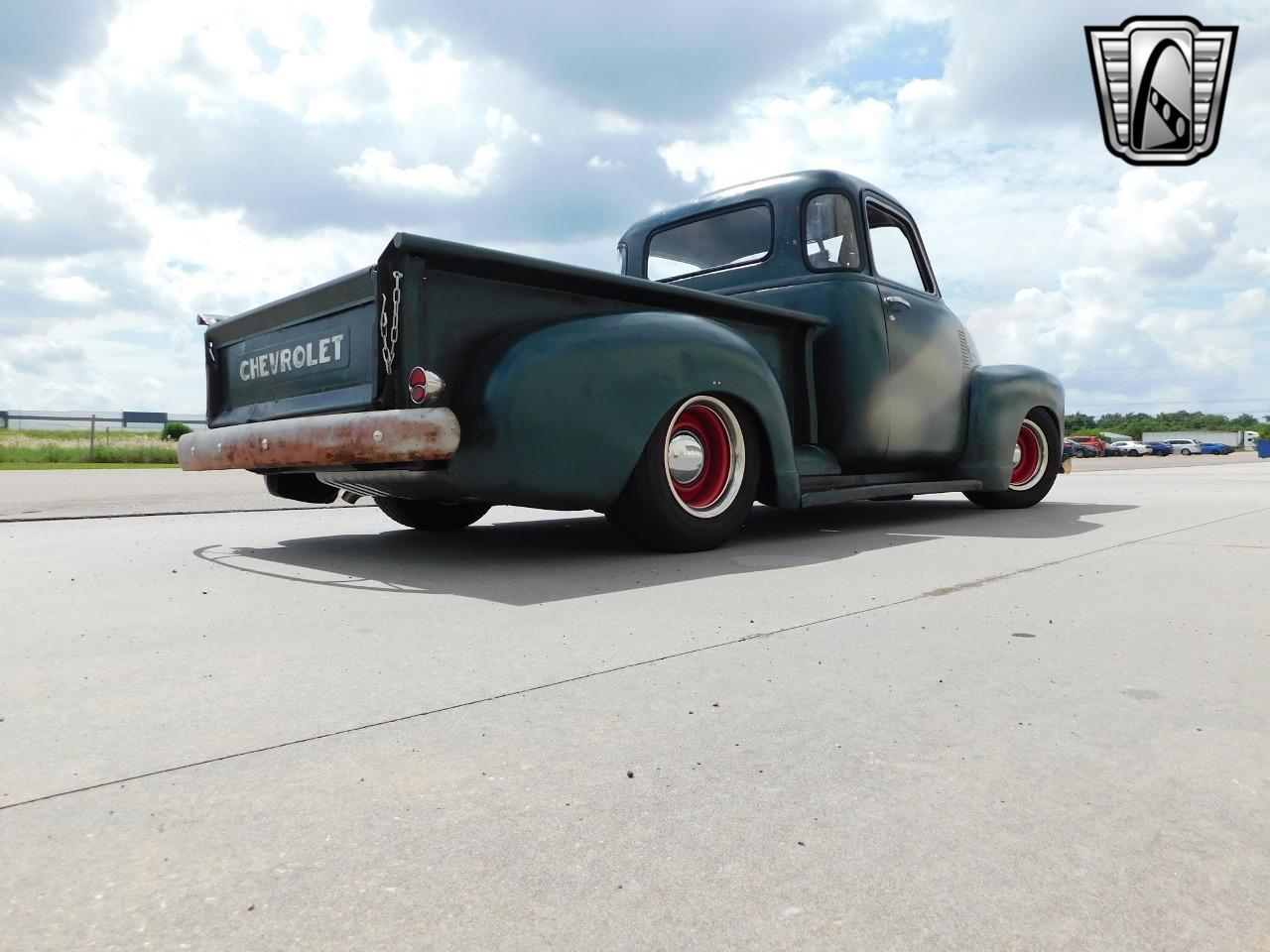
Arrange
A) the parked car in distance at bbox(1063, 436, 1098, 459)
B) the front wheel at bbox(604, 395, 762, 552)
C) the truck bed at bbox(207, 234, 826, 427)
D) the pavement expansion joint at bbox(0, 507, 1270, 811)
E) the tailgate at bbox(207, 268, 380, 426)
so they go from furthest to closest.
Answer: the parked car in distance at bbox(1063, 436, 1098, 459) → the front wheel at bbox(604, 395, 762, 552) → the tailgate at bbox(207, 268, 380, 426) → the truck bed at bbox(207, 234, 826, 427) → the pavement expansion joint at bbox(0, 507, 1270, 811)

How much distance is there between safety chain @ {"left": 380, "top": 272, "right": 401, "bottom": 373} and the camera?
3865mm

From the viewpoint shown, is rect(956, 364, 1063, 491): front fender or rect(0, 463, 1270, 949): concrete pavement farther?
rect(956, 364, 1063, 491): front fender

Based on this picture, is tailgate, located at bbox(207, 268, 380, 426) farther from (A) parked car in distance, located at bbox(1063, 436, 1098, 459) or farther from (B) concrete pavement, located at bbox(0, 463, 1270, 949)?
(A) parked car in distance, located at bbox(1063, 436, 1098, 459)

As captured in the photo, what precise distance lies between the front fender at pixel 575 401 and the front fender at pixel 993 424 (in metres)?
3.17

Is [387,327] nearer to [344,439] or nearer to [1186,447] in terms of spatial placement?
[344,439]

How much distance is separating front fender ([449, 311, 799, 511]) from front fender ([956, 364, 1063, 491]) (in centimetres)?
317

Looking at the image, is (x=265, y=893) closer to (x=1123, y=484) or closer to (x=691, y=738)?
(x=691, y=738)

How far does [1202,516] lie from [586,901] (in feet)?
23.4

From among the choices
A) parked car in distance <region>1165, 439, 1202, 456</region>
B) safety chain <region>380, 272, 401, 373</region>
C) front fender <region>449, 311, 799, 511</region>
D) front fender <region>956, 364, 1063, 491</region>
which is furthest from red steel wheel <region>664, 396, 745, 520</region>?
parked car in distance <region>1165, 439, 1202, 456</region>

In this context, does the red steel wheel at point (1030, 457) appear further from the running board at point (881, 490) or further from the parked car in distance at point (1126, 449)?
the parked car in distance at point (1126, 449)

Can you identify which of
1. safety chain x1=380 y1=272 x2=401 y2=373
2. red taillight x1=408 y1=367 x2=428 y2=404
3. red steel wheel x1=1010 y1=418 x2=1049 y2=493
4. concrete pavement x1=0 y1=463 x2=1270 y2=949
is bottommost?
concrete pavement x1=0 y1=463 x2=1270 y2=949

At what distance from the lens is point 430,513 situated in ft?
20.0

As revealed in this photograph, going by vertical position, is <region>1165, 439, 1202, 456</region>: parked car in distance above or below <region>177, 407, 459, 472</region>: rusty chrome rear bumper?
above

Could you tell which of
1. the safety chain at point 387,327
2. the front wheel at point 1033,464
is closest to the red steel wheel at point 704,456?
the safety chain at point 387,327
